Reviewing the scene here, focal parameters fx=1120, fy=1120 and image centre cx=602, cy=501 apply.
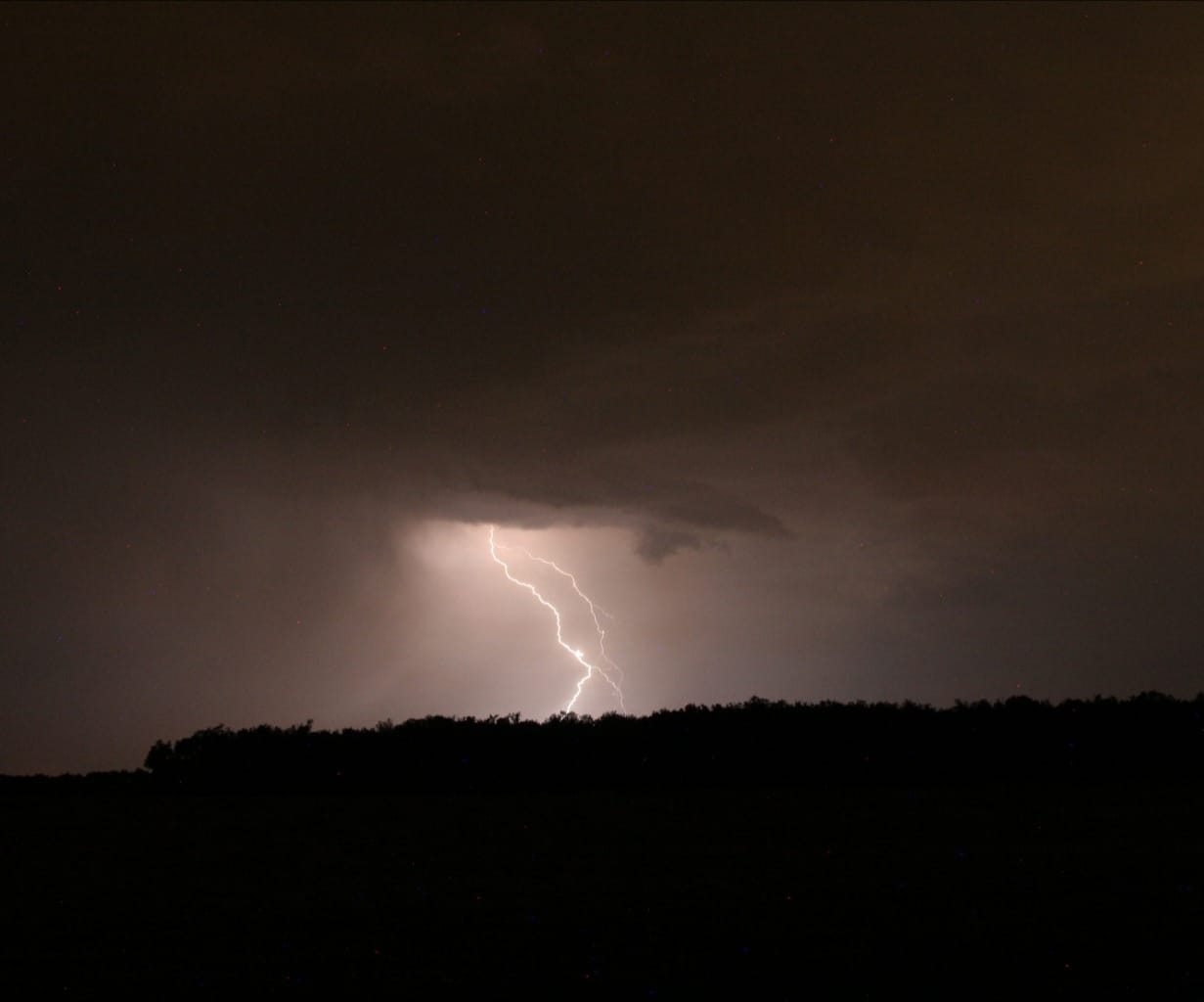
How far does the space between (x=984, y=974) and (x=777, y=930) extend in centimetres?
191

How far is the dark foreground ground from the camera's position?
8.87m

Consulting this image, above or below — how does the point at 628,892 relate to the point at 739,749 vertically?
below

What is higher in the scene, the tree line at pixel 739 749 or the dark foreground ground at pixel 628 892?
the tree line at pixel 739 749

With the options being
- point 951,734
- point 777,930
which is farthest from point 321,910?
point 951,734

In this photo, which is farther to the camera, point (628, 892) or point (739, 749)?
point (739, 749)

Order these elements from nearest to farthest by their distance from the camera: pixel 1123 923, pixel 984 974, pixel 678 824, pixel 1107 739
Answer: pixel 984 974, pixel 1123 923, pixel 678 824, pixel 1107 739

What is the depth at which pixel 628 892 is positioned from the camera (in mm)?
11453

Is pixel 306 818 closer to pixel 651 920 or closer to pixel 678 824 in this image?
pixel 678 824

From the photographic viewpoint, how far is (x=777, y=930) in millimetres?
9930

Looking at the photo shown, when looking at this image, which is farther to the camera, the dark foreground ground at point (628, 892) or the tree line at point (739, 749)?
the tree line at point (739, 749)

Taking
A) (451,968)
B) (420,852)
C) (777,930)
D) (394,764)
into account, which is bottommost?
(451,968)

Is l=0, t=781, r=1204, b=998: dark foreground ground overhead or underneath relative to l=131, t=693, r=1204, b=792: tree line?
underneath

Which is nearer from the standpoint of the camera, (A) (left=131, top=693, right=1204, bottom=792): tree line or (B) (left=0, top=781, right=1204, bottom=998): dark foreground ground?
(B) (left=0, top=781, right=1204, bottom=998): dark foreground ground

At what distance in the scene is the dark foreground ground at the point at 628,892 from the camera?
29.1 ft
